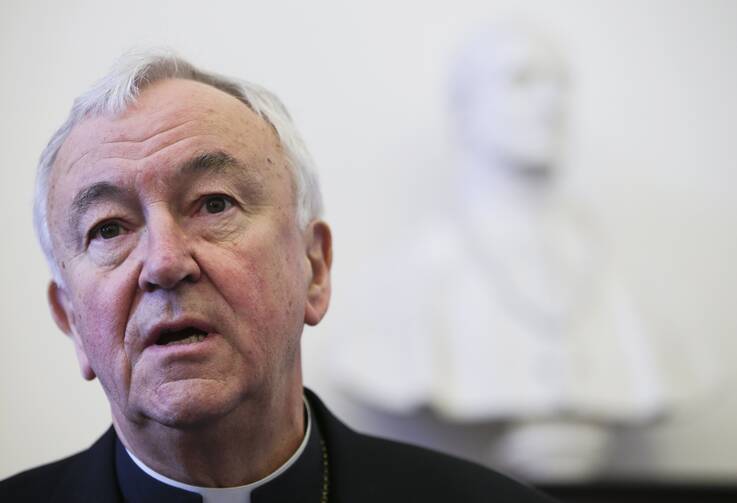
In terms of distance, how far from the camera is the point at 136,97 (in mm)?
1353

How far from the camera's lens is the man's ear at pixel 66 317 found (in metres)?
1.38

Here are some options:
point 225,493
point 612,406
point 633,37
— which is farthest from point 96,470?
point 633,37

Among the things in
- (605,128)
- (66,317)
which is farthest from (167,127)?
(605,128)

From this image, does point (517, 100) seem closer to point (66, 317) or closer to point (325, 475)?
point (325, 475)

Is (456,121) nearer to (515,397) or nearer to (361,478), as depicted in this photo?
(515,397)

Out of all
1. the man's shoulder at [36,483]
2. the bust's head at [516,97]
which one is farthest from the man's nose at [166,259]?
the bust's head at [516,97]

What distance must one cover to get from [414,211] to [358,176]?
0.29 metres

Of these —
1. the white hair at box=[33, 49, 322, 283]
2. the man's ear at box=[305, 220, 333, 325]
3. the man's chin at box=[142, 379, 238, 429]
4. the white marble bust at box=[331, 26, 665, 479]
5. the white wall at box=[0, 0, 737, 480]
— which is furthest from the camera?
the white wall at box=[0, 0, 737, 480]

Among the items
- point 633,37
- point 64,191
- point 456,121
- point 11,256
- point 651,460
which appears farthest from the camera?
point 633,37

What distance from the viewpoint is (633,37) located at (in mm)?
4867

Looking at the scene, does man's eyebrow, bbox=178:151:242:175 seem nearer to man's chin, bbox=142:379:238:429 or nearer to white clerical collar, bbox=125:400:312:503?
man's chin, bbox=142:379:238:429

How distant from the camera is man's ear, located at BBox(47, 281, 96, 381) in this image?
1.38 metres

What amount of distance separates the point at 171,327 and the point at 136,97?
0.31 m

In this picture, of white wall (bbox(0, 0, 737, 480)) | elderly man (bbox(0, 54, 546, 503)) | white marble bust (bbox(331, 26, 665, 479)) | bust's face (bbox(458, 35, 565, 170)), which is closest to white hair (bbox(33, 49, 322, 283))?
elderly man (bbox(0, 54, 546, 503))
